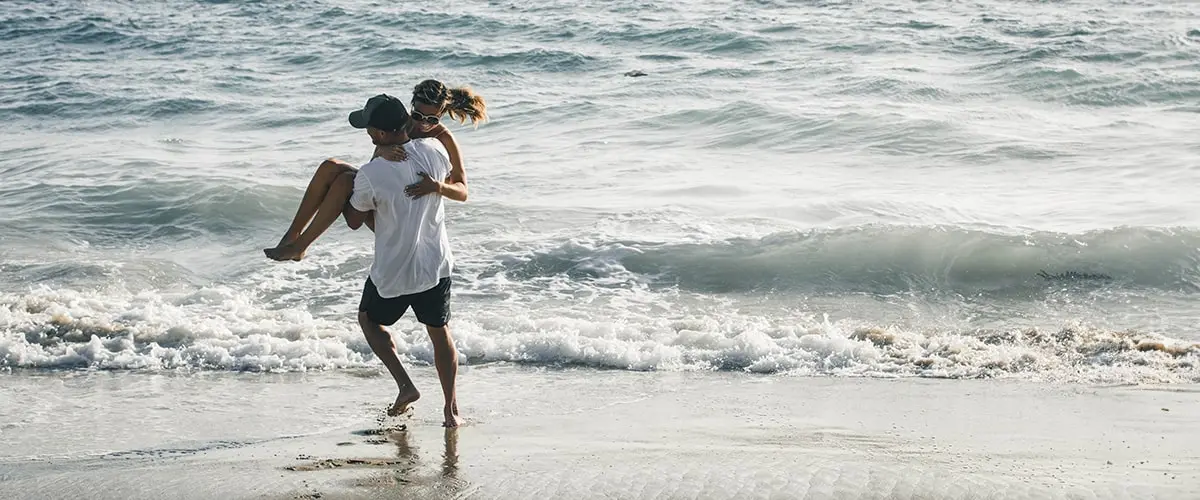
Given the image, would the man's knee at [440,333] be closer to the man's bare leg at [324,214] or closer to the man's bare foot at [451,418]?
the man's bare foot at [451,418]

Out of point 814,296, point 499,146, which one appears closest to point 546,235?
point 814,296

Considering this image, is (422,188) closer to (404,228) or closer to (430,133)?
(404,228)

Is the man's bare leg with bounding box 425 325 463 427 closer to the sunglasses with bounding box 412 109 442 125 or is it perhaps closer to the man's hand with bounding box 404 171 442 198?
the man's hand with bounding box 404 171 442 198

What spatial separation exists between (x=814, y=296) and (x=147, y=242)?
5.72 meters

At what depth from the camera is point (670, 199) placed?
440 inches

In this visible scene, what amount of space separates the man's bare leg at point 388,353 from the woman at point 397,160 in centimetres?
51

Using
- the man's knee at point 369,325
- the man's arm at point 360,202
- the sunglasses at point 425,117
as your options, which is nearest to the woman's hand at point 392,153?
the man's arm at point 360,202

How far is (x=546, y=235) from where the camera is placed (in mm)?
9945

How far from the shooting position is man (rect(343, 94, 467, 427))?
188 inches

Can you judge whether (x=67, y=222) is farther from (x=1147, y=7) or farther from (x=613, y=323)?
(x=1147, y=7)

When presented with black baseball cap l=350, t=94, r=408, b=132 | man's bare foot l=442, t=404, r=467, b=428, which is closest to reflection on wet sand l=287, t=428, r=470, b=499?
man's bare foot l=442, t=404, r=467, b=428

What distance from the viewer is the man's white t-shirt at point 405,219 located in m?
4.77

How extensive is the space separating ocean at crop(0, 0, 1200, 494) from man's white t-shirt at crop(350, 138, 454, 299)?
53.1 inches

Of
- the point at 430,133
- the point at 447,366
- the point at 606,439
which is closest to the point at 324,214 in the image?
the point at 430,133
